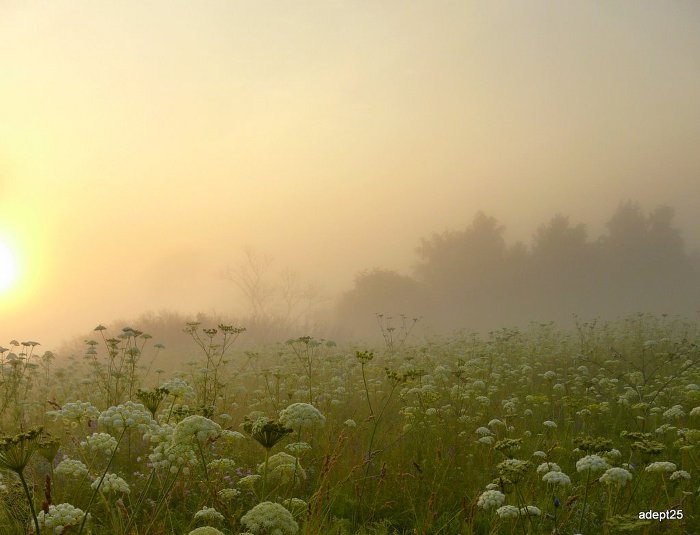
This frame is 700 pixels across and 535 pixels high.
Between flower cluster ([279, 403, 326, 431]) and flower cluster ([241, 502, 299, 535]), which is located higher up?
flower cluster ([279, 403, 326, 431])

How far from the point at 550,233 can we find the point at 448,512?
76.4m

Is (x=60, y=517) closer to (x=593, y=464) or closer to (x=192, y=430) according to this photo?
(x=192, y=430)

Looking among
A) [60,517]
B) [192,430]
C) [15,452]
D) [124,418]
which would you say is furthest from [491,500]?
[15,452]

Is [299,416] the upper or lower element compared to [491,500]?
upper

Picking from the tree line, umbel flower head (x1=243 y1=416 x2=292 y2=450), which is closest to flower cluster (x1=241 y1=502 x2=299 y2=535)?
umbel flower head (x1=243 y1=416 x2=292 y2=450)

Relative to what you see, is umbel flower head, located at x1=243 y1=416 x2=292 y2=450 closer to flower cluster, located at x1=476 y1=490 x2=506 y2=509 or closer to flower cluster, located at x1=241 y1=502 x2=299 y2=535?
flower cluster, located at x1=241 y1=502 x2=299 y2=535

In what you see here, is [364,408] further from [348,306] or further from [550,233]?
[550,233]

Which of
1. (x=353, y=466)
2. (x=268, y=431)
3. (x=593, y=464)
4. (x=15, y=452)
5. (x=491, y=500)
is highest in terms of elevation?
(x=15, y=452)

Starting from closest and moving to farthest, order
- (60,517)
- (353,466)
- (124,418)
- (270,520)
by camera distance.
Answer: (270,520) < (60,517) < (124,418) < (353,466)

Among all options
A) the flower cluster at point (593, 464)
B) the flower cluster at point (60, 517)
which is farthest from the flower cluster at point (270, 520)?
the flower cluster at point (593, 464)

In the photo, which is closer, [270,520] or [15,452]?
[15,452]

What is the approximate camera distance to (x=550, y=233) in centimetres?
7606

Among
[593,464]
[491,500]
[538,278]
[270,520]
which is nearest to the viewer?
[270,520]

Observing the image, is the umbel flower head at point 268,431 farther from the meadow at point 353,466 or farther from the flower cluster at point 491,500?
the flower cluster at point 491,500
